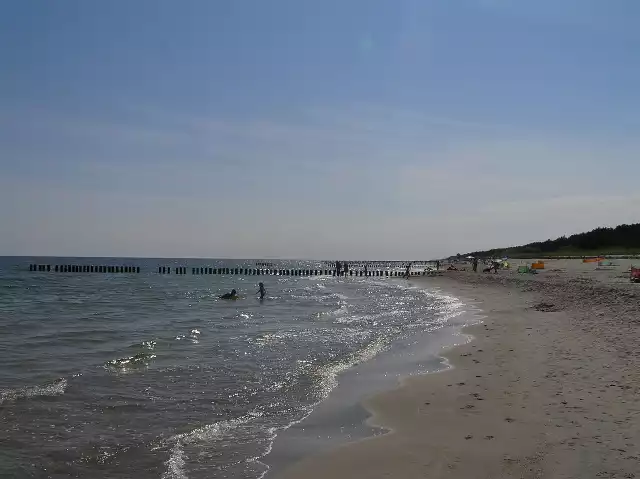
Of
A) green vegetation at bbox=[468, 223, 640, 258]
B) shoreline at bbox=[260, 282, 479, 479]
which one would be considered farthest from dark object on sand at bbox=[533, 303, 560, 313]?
green vegetation at bbox=[468, 223, 640, 258]

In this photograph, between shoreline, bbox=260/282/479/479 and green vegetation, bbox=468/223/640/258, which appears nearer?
shoreline, bbox=260/282/479/479

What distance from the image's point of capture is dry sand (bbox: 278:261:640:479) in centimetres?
577

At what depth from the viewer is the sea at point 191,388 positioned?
673 centimetres

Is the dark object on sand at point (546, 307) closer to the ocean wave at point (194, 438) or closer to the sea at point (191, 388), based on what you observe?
the sea at point (191, 388)

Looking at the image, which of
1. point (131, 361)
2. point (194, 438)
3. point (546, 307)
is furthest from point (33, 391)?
point (546, 307)

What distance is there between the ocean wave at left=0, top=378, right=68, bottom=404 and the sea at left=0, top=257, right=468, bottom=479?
0.03 m

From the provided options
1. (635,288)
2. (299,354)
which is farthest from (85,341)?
(635,288)

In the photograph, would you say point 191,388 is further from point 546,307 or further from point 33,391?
point 546,307

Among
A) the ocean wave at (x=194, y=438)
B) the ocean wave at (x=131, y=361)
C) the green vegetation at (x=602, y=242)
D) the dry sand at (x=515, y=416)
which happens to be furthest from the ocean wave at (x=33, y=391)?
the green vegetation at (x=602, y=242)

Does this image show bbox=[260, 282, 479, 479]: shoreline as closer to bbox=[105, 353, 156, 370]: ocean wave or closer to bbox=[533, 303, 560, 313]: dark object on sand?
bbox=[105, 353, 156, 370]: ocean wave

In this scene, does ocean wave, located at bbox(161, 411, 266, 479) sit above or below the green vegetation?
below

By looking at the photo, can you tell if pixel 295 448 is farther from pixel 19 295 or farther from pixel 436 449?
pixel 19 295

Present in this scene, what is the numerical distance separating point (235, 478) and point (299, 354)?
8178mm

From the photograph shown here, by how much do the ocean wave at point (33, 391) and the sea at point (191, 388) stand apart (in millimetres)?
30
